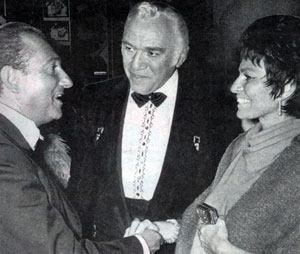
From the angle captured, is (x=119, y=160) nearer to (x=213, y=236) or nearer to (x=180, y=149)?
(x=180, y=149)

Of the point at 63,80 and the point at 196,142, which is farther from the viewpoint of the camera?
the point at 196,142

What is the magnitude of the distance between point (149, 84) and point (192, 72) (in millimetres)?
261

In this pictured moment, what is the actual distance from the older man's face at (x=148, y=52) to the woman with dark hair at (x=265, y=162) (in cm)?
46

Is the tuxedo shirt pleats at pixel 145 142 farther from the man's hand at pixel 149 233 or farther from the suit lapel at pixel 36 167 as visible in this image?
the suit lapel at pixel 36 167

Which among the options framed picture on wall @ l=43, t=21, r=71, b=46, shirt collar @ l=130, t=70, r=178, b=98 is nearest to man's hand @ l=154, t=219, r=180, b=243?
shirt collar @ l=130, t=70, r=178, b=98

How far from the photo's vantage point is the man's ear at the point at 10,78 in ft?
4.52

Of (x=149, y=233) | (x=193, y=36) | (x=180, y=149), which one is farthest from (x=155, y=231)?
(x=193, y=36)

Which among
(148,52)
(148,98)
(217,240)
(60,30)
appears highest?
(60,30)

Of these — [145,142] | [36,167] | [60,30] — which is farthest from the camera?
[60,30]

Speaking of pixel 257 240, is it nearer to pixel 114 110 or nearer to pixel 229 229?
pixel 229 229

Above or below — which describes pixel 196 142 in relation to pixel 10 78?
below

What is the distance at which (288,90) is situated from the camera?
4.42ft

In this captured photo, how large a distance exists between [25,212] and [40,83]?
490 millimetres

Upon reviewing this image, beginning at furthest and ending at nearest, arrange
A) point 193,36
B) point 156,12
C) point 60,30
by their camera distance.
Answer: point 60,30 → point 193,36 → point 156,12
